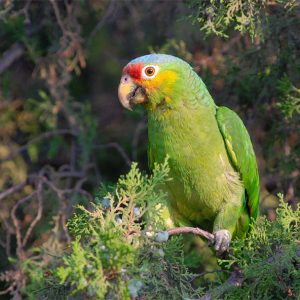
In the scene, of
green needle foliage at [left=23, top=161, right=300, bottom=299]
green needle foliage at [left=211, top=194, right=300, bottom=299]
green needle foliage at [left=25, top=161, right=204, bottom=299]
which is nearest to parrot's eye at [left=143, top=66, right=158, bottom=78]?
green needle foliage at [left=25, top=161, right=204, bottom=299]

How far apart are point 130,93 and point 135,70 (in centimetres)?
15

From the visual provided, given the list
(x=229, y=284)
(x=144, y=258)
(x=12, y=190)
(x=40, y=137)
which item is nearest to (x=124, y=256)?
(x=144, y=258)

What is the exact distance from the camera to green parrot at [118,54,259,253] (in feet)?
12.0

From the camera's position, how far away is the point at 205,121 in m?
3.72


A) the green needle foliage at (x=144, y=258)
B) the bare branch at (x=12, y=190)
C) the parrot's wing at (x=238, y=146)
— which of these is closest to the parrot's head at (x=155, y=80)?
the parrot's wing at (x=238, y=146)

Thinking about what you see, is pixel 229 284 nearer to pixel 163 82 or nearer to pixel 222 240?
pixel 222 240

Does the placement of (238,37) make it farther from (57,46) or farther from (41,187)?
(41,187)

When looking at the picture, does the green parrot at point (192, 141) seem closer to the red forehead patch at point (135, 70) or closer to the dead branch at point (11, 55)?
the red forehead patch at point (135, 70)

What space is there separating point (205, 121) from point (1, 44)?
240cm

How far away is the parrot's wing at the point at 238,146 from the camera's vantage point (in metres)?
3.77

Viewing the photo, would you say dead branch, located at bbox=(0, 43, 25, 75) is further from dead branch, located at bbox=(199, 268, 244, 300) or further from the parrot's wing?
dead branch, located at bbox=(199, 268, 244, 300)

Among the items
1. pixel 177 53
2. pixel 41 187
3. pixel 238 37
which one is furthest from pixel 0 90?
pixel 238 37

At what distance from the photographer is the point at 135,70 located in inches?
146

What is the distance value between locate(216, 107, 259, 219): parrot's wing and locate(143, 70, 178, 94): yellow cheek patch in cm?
34
